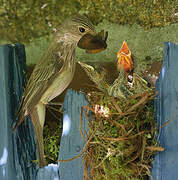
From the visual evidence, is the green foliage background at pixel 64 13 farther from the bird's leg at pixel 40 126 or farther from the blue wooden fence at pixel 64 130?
the bird's leg at pixel 40 126

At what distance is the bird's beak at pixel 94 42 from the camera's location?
1728mm

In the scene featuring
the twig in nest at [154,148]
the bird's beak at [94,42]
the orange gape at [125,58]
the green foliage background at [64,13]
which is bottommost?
the twig in nest at [154,148]

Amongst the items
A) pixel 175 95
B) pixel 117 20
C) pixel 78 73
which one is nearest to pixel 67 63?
pixel 78 73

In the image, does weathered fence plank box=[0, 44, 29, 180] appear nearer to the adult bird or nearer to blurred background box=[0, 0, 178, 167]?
the adult bird

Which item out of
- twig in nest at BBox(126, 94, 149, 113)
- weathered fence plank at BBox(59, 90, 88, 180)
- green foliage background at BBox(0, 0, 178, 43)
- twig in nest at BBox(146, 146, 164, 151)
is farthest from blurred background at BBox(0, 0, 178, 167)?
twig in nest at BBox(146, 146, 164, 151)

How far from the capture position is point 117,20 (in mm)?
1928

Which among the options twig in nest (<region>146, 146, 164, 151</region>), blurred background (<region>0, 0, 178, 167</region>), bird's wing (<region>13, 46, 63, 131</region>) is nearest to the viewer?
twig in nest (<region>146, 146, 164, 151</region>)

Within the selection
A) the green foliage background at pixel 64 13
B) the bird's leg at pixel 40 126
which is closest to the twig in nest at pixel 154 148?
the bird's leg at pixel 40 126

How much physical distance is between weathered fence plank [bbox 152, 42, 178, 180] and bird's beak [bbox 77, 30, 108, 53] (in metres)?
0.39

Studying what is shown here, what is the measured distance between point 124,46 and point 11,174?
3.26 ft

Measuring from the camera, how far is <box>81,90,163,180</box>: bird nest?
1485 millimetres

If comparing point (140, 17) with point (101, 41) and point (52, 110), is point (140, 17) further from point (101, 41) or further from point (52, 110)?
point (52, 110)

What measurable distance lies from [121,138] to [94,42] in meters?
0.59

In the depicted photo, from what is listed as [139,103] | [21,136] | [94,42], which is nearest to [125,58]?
[94,42]
